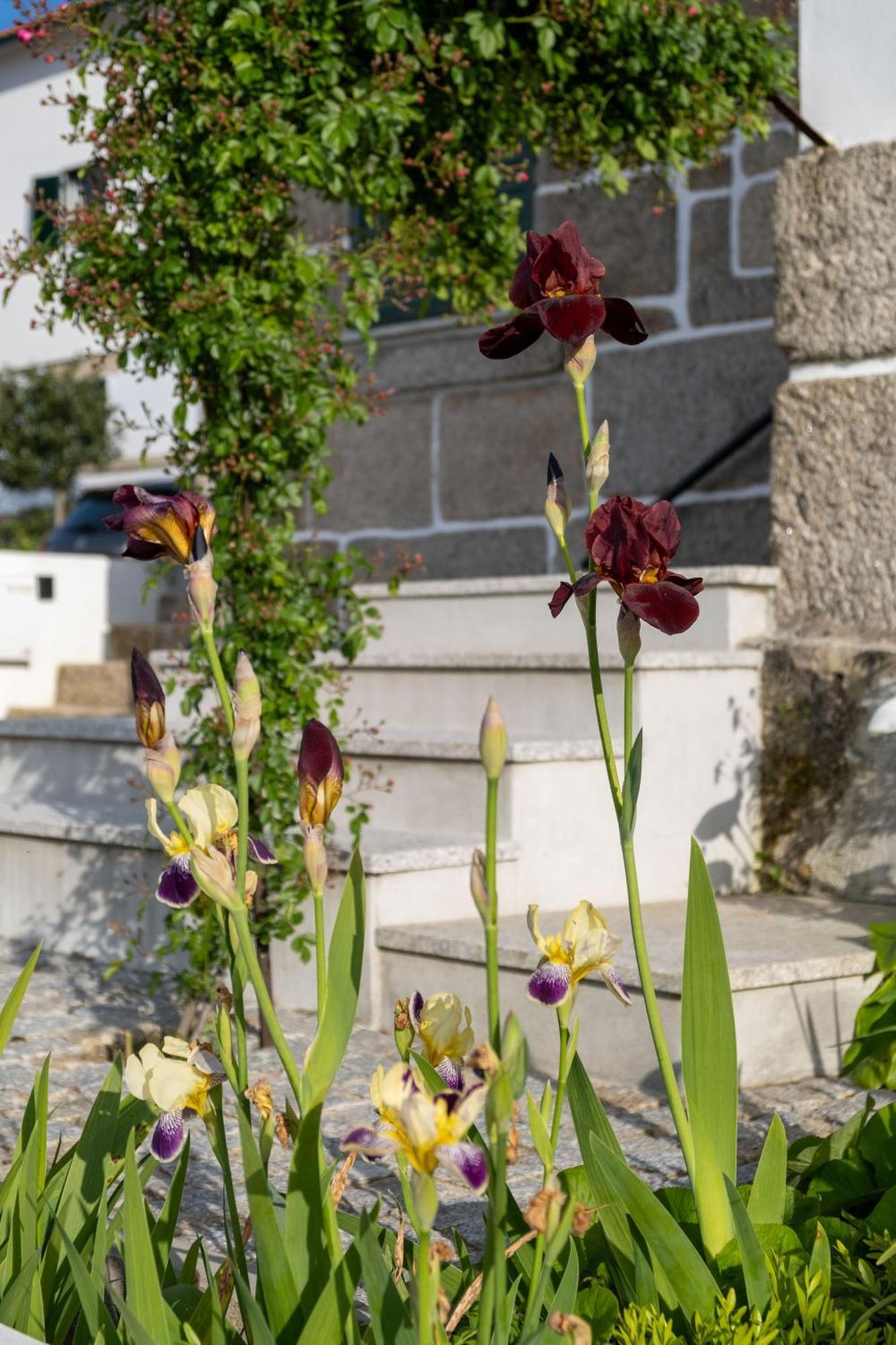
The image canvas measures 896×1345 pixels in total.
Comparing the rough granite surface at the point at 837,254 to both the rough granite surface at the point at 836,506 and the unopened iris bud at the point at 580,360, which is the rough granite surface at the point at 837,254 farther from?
the unopened iris bud at the point at 580,360

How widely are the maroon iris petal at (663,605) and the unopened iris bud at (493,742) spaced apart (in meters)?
0.21

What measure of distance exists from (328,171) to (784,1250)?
2.46 m

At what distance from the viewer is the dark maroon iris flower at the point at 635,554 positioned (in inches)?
51.0

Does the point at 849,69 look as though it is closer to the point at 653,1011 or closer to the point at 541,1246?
the point at 653,1011

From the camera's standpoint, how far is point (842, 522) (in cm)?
370

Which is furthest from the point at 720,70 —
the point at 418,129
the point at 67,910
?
the point at 67,910

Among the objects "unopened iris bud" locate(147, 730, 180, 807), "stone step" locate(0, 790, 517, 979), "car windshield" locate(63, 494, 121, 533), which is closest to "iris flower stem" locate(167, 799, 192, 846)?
"unopened iris bud" locate(147, 730, 180, 807)

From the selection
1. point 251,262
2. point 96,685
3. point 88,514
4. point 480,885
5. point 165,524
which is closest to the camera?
point 480,885

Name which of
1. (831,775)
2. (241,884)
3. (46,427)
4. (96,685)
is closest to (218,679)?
(241,884)

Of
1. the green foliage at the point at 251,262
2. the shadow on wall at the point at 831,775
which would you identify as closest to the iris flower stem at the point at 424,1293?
the green foliage at the point at 251,262

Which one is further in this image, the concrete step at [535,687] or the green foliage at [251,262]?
the concrete step at [535,687]

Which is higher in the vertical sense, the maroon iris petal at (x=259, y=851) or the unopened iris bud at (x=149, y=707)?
the unopened iris bud at (x=149, y=707)

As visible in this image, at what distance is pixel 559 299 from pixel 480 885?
597 millimetres

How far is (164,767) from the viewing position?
131cm
